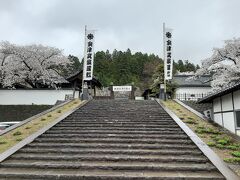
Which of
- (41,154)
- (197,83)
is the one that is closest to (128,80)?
(197,83)

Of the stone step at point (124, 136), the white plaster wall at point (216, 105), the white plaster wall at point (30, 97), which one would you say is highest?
the white plaster wall at point (30, 97)

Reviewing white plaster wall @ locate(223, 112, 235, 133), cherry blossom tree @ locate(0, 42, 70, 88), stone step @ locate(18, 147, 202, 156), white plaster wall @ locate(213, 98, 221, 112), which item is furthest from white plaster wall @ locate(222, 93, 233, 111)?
cherry blossom tree @ locate(0, 42, 70, 88)

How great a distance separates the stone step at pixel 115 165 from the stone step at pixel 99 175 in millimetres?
147

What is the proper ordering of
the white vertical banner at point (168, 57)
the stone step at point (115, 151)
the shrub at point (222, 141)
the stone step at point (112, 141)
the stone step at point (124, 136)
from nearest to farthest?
the stone step at point (115, 151) < the shrub at point (222, 141) < the stone step at point (112, 141) < the stone step at point (124, 136) < the white vertical banner at point (168, 57)

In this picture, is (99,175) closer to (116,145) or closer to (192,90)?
(116,145)

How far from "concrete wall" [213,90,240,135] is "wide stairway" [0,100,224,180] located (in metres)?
2.44

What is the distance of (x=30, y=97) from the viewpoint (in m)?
24.3

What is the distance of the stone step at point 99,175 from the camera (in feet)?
24.5

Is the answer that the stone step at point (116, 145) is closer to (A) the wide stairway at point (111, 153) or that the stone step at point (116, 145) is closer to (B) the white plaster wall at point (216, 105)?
(A) the wide stairway at point (111, 153)

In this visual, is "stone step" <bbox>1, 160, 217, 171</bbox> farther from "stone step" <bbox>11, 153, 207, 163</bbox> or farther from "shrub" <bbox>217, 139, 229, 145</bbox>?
"shrub" <bbox>217, 139, 229, 145</bbox>

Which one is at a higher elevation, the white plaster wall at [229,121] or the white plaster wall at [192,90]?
the white plaster wall at [192,90]

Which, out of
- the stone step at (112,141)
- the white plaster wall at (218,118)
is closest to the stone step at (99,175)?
the stone step at (112,141)

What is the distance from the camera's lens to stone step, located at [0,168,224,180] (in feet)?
24.5

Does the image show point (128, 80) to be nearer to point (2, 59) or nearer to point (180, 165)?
point (2, 59)
